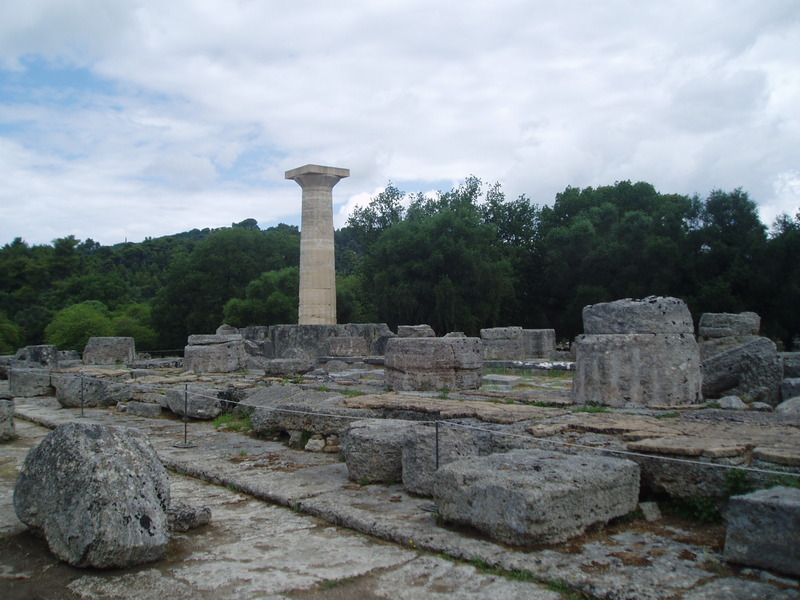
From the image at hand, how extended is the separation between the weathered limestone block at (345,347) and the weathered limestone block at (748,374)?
1482 cm

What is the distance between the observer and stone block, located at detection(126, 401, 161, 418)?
1166 centimetres

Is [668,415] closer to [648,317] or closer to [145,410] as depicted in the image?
[648,317]

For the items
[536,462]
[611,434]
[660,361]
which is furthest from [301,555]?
[660,361]

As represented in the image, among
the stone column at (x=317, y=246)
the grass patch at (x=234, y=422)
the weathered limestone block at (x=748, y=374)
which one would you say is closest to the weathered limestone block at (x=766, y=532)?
the weathered limestone block at (x=748, y=374)

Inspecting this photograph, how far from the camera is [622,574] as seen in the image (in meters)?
→ 3.79

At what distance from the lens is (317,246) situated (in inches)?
1124

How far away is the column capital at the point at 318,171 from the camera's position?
2756 cm

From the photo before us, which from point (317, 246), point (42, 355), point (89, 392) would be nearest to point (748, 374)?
point (89, 392)

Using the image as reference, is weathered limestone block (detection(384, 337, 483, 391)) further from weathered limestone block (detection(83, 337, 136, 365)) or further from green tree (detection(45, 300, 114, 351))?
green tree (detection(45, 300, 114, 351))

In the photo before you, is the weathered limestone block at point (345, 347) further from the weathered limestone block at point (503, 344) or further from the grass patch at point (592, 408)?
the grass patch at point (592, 408)

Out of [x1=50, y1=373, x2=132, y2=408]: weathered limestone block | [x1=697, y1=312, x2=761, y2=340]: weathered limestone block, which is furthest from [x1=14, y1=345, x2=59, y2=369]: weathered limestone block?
[x1=697, y1=312, x2=761, y2=340]: weathered limestone block

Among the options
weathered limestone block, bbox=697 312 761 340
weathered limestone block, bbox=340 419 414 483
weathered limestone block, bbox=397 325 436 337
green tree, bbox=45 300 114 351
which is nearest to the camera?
weathered limestone block, bbox=340 419 414 483

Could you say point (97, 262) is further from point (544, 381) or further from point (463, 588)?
point (463, 588)

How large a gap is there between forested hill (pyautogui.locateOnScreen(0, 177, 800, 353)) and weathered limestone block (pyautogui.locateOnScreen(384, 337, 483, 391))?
69.2 feet
